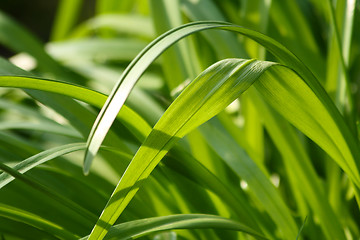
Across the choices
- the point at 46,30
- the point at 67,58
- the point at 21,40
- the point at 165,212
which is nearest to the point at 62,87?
the point at 165,212

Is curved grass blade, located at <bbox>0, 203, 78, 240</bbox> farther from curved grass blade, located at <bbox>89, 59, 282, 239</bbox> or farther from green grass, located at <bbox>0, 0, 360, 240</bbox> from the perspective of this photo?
curved grass blade, located at <bbox>89, 59, 282, 239</bbox>

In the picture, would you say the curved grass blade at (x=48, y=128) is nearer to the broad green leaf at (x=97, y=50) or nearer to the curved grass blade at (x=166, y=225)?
the curved grass blade at (x=166, y=225)

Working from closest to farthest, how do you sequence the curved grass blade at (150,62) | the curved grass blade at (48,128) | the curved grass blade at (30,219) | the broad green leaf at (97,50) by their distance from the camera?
the curved grass blade at (150,62) < the curved grass blade at (30,219) < the curved grass blade at (48,128) < the broad green leaf at (97,50)

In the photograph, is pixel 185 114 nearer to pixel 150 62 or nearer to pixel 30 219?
pixel 150 62

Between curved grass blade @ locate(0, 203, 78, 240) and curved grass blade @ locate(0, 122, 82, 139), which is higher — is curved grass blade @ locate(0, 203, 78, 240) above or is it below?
below

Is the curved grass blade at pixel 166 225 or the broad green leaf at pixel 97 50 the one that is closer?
the curved grass blade at pixel 166 225

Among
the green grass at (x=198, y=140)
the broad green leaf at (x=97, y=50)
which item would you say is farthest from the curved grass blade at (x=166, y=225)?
the broad green leaf at (x=97, y=50)

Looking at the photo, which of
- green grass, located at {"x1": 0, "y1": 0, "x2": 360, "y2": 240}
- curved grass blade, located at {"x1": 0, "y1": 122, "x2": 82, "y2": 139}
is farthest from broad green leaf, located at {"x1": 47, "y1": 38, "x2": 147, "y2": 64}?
curved grass blade, located at {"x1": 0, "y1": 122, "x2": 82, "y2": 139}

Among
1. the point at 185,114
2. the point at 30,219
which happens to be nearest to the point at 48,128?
the point at 30,219
